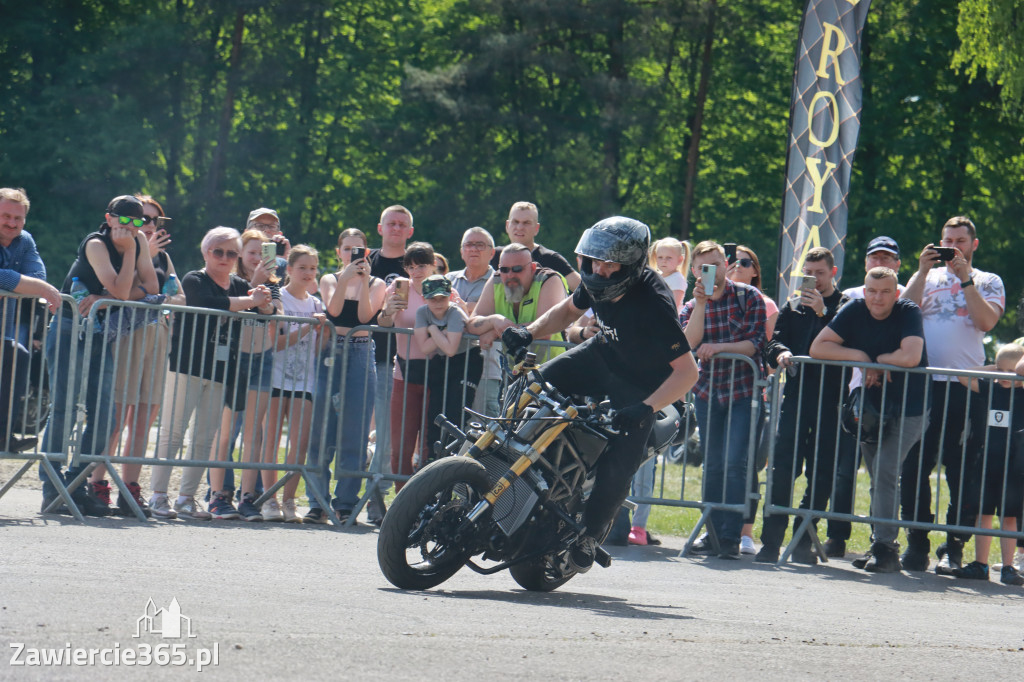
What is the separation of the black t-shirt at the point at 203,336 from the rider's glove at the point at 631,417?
383cm

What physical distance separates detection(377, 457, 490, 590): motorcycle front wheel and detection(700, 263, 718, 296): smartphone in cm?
334

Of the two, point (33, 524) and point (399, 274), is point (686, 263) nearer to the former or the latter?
point (399, 274)

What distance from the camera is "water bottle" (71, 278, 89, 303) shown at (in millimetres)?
9492

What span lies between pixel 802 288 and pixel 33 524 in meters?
5.42

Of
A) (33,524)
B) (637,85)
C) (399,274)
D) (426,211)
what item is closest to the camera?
(33,524)

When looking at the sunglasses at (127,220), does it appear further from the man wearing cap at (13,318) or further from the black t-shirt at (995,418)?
the black t-shirt at (995,418)

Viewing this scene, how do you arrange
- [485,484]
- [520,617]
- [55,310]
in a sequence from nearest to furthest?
[520,617], [485,484], [55,310]

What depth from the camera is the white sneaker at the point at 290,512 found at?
9.94 metres

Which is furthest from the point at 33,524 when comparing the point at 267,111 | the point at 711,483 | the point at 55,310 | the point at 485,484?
the point at 267,111

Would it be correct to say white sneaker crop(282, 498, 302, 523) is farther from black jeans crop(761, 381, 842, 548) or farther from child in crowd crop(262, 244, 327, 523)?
black jeans crop(761, 381, 842, 548)

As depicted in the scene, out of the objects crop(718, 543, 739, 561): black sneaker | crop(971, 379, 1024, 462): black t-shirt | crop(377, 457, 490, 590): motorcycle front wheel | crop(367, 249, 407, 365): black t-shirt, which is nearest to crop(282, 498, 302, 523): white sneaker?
crop(367, 249, 407, 365): black t-shirt

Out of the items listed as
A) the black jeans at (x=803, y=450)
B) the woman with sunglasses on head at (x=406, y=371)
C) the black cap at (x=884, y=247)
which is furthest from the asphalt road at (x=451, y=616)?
the black cap at (x=884, y=247)

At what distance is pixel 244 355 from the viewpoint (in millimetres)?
9945

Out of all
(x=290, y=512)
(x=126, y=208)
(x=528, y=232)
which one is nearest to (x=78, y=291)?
(x=126, y=208)
